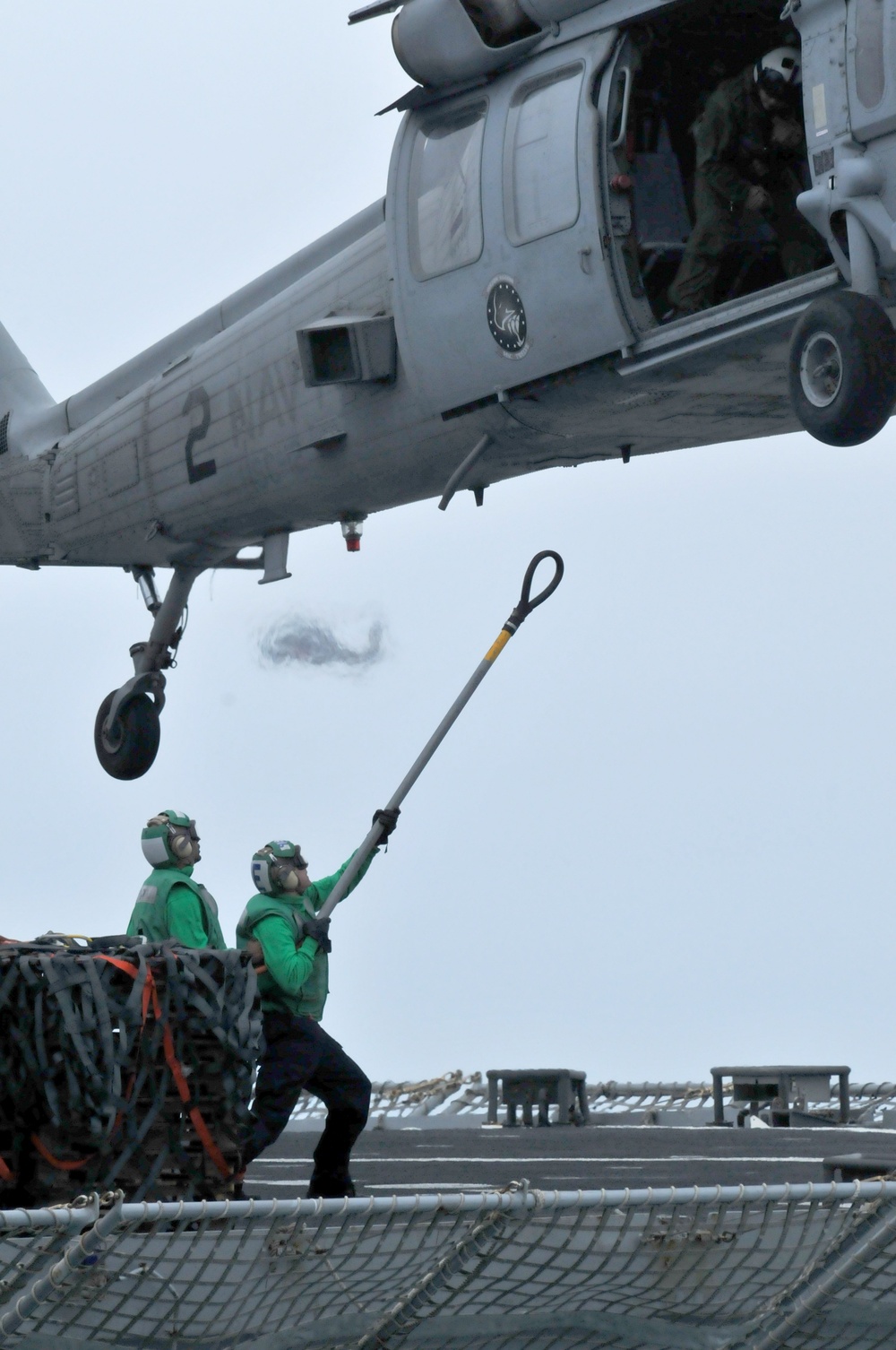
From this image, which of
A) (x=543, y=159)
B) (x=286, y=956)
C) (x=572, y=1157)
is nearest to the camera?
(x=286, y=956)

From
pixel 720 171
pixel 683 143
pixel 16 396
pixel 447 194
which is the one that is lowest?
pixel 720 171

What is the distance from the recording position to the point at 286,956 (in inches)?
385

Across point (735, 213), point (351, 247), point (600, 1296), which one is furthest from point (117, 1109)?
point (351, 247)

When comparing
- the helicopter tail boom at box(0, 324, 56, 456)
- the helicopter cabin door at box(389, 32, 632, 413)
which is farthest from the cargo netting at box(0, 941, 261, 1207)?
the helicopter tail boom at box(0, 324, 56, 456)

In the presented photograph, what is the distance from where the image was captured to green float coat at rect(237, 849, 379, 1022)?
385 inches

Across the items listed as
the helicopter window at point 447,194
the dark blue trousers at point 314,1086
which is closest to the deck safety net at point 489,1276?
the dark blue trousers at point 314,1086

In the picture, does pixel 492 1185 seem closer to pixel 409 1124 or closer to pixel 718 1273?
pixel 718 1273

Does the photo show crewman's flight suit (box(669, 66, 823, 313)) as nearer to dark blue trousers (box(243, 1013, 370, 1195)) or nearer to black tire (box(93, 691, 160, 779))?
dark blue trousers (box(243, 1013, 370, 1195))

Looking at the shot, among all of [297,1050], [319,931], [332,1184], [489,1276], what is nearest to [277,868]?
[319,931]

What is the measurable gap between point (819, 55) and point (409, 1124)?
480 inches

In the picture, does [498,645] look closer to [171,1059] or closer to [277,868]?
[277,868]

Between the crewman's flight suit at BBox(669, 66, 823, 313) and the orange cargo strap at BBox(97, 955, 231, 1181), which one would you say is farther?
the crewman's flight suit at BBox(669, 66, 823, 313)

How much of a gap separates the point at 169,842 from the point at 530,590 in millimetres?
2808

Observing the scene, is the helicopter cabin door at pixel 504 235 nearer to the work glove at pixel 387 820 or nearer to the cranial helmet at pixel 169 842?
the work glove at pixel 387 820
